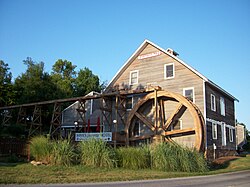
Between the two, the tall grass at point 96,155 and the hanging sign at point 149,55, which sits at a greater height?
the hanging sign at point 149,55

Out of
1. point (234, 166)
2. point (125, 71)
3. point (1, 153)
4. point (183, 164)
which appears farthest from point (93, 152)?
point (125, 71)

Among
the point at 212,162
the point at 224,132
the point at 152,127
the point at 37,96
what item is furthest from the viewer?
the point at 37,96

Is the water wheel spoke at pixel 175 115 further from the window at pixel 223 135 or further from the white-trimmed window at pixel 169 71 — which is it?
the window at pixel 223 135

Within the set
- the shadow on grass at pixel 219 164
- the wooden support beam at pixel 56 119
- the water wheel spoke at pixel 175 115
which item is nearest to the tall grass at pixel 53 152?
the water wheel spoke at pixel 175 115

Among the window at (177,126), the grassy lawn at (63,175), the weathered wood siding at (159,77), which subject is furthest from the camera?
the window at (177,126)

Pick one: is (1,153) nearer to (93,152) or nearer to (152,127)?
(93,152)

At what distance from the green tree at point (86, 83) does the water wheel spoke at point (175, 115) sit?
31143mm

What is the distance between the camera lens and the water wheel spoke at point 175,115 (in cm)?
2159

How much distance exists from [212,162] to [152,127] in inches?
216

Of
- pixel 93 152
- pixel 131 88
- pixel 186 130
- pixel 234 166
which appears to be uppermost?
pixel 131 88

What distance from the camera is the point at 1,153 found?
18203 millimetres

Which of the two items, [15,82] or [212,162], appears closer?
[212,162]

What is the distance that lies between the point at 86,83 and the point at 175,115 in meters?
33.5

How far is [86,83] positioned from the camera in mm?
53188
